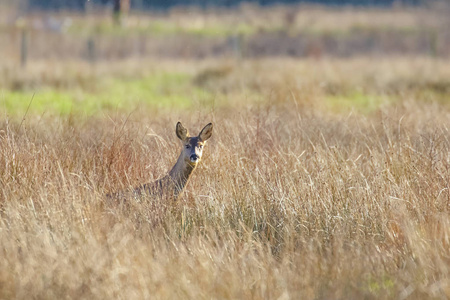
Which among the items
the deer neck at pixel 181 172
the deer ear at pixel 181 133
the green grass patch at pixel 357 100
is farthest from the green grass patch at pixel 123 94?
the deer neck at pixel 181 172

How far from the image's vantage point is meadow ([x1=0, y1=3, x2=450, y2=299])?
4.67m

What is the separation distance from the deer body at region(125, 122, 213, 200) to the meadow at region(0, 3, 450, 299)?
0.40ft

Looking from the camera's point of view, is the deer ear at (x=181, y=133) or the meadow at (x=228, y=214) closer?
the meadow at (x=228, y=214)

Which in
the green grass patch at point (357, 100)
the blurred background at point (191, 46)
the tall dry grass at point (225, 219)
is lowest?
the blurred background at point (191, 46)

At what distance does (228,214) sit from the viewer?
19.9 feet

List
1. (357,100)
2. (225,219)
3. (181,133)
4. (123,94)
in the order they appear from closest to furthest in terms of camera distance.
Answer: (225,219) < (181,133) < (357,100) < (123,94)

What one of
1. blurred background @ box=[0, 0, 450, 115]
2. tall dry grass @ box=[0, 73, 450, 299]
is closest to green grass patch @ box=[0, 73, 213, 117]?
blurred background @ box=[0, 0, 450, 115]

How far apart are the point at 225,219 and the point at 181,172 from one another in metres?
0.71

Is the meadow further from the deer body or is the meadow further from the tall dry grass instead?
the deer body

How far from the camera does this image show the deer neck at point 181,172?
644 centimetres

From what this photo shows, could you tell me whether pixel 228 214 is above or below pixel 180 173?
below

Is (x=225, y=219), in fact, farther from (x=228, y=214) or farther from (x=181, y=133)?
(x=181, y=133)

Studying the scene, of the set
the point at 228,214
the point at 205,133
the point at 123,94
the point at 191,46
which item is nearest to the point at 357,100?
the point at 123,94

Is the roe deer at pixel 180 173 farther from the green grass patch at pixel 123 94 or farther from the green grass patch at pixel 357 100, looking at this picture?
the green grass patch at pixel 357 100
